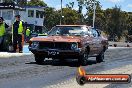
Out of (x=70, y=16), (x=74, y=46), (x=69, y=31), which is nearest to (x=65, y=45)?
(x=74, y=46)

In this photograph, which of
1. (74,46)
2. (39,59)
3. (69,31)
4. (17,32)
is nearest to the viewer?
(74,46)

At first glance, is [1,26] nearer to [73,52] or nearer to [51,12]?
[73,52]

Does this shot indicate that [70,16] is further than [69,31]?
Yes

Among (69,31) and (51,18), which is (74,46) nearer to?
(69,31)

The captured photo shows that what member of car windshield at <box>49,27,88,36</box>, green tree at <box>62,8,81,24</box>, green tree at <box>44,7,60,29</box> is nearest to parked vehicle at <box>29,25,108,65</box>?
car windshield at <box>49,27,88,36</box>

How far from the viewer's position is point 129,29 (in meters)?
105

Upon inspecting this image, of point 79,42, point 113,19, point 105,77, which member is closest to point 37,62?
point 79,42

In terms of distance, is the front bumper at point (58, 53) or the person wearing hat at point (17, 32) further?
the person wearing hat at point (17, 32)

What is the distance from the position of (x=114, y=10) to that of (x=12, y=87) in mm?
86612

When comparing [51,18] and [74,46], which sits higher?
[51,18]

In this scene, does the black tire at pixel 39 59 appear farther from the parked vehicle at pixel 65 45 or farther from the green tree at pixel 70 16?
the green tree at pixel 70 16

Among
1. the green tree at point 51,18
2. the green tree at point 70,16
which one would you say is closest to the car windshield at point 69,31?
the green tree at point 70,16

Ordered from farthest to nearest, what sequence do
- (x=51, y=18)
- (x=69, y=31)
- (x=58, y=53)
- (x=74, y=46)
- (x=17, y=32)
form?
(x=51, y=18) → (x=17, y=32) → (x=69, y=31) → (x=58, y=53) → (x=74, y=46)

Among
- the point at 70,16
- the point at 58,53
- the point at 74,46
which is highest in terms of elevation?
the point at 70,16
